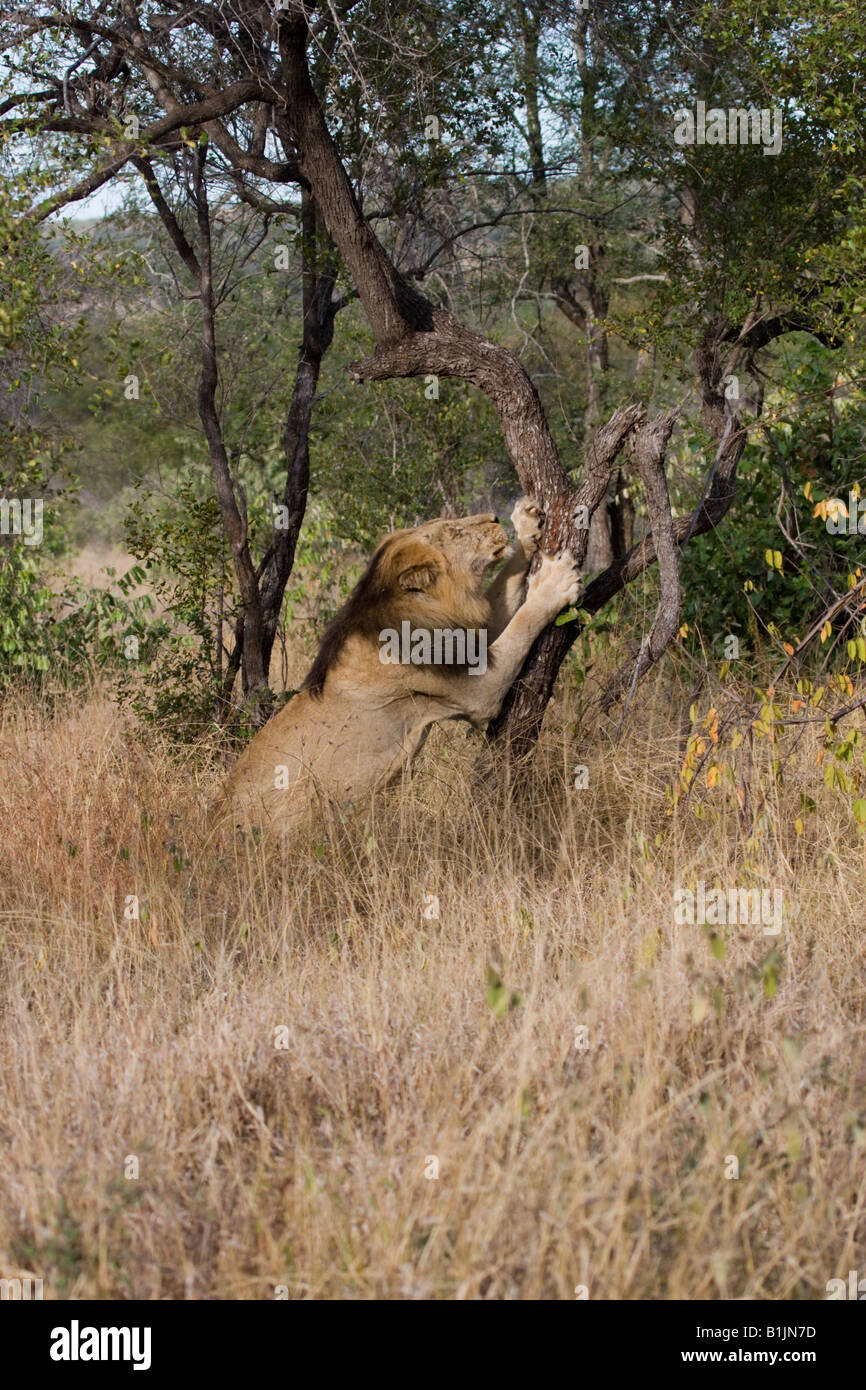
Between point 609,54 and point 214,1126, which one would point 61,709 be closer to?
point 214,1126

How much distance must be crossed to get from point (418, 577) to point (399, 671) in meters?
0.44

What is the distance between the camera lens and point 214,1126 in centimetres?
326

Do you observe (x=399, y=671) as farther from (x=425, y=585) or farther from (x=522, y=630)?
(x=522, y=630)

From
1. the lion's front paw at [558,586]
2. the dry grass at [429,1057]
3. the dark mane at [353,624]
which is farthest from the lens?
the dark mane at [353,624]

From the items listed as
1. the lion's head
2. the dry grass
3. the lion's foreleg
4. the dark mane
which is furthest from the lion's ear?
the dry grass

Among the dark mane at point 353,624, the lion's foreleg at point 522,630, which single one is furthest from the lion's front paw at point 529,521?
the dark mane at point 353,624

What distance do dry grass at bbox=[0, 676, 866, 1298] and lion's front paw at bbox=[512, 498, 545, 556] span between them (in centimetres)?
115

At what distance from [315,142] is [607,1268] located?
5.28 metres

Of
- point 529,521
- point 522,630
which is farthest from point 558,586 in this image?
point 529,521

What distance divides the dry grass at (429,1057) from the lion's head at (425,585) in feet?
2.69

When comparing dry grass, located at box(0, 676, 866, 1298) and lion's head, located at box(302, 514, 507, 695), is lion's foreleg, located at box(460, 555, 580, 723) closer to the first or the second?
lion's head, located at box(302, 514, 507, 695)

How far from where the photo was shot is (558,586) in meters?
5.51

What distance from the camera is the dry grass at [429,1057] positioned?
281cm

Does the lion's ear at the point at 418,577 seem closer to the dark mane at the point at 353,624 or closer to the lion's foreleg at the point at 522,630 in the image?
the dark mane at the point at 353,624
